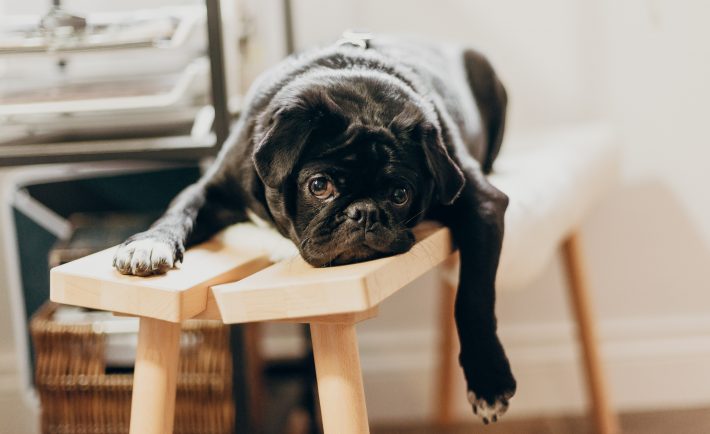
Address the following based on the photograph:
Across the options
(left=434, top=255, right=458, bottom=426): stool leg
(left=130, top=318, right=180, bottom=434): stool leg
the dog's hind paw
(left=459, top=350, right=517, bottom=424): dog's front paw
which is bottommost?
(left=434, top=255, right=458, bottom=426): stool leg

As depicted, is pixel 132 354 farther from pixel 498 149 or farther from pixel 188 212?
pixel 498 149

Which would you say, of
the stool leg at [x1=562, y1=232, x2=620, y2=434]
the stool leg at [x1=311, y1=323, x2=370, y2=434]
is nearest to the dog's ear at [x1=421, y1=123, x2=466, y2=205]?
the stool leg at [x1=311, y1=323, x2=370, y2=434]

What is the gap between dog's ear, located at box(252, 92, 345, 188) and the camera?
84 cm

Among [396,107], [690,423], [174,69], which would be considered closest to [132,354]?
[174,69]

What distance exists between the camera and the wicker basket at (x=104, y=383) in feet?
4.24

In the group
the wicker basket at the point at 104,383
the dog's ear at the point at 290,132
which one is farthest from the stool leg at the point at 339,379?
the wicker basket at the point at 104,383

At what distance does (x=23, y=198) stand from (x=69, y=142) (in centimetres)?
36

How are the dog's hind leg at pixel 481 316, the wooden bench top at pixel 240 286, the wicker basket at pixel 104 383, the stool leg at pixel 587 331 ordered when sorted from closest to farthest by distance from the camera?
the wooden bench top at pixel 240 286 → the dog's hind leg at pixel 481 316 → the wicker basket at pixel 104 383 → the stool leg at pixel 587 331

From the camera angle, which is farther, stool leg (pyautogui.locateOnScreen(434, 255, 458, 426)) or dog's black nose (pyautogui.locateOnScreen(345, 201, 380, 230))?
stool leg (pyautogui.locateOnScreen(434, 255, 458, 426))

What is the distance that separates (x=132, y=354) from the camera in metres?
1.29

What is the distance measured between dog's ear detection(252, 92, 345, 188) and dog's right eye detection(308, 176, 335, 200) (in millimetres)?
40

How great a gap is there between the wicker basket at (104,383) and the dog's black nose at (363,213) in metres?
0.54

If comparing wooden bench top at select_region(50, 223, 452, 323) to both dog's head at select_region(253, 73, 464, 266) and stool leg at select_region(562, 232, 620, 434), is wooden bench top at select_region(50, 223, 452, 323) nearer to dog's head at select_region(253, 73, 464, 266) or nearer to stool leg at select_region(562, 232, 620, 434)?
dog's head at select_region(253, 73, 464, 266)

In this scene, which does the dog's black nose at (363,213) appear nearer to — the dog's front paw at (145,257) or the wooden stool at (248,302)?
the wooden stool at (248,302)
